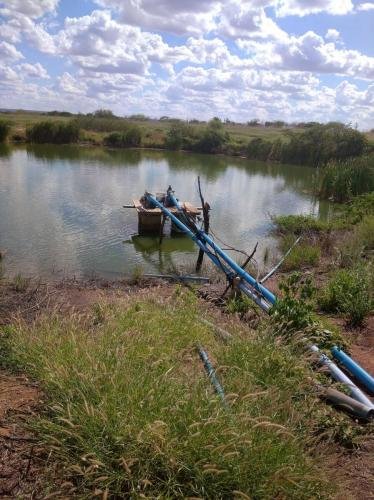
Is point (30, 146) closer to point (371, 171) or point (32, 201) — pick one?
point (32, 201)

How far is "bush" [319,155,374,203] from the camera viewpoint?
20.2 m

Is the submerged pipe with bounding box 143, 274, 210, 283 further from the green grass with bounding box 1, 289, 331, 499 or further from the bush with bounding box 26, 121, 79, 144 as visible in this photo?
the bush with bounding box 26, 121, 79, 144

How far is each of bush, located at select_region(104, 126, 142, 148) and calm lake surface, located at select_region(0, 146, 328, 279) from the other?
12.3 meters

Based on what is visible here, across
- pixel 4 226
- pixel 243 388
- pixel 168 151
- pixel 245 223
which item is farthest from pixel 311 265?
pixel 168 151

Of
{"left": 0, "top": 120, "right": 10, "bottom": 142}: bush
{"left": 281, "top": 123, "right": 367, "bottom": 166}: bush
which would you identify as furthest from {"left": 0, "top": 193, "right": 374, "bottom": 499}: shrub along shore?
{"left": 0, "top": 120, "right": 10, "bottom": 142}: bush

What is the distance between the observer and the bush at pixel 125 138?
46.9 meters

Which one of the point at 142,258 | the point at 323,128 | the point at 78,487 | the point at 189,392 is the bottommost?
the point at 142,258

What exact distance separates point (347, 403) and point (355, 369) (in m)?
0.74

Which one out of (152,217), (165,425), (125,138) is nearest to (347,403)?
(165,425)

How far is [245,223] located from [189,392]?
47.3ft

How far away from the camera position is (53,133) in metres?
42.9

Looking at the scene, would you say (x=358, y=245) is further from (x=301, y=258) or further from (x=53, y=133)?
(x=53, y=133)

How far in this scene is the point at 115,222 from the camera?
1559cm

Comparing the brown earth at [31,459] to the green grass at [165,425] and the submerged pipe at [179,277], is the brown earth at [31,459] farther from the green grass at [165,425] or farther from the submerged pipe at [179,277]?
the submerged pipe at [179,277]
